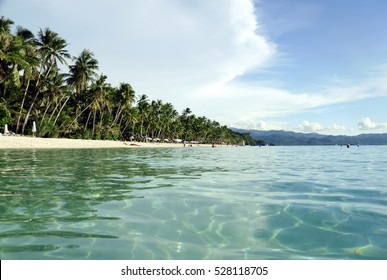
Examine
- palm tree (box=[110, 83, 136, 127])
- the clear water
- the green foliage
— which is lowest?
the clear water

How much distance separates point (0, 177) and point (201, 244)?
8262mm

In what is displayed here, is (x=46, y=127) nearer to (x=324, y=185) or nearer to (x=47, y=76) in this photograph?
(x=47, y=76)

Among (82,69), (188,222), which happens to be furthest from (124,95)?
(188,222)

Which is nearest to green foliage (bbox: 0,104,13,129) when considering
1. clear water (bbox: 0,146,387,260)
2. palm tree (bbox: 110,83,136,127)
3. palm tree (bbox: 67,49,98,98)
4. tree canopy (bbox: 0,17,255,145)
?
tree canopy (bbox: 0,17,255,145)

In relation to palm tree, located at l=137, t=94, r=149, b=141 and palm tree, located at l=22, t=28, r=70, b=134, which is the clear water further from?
palm tree, located at l=137, t=94, r=149, b=141

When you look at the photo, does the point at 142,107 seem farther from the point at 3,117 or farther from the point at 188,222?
the point at 188,222

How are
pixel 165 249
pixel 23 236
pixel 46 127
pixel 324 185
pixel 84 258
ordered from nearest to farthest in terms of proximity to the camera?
1. pixel 84 258
2. pixel 165 249
3. pixel 23 236
4. pixel 324 185
5. pixel 46 127

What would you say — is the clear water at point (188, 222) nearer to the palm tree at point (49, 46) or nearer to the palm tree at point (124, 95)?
the palm tree at point (49, 46)

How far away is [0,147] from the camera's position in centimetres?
3061

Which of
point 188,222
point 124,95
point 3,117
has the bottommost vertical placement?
point 188,222

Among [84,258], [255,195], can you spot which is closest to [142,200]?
[255,195]

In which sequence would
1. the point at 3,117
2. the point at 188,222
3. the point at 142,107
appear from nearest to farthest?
1. the point at 188,222
2. the point at 3,117
3. the point at 142,107

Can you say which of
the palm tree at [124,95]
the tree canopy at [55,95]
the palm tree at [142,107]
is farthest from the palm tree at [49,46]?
the palm tree at [142,107]
